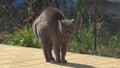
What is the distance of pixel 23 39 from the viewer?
12320 mm

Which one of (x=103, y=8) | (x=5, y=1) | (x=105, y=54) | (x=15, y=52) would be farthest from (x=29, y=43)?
(x=5, y=1)

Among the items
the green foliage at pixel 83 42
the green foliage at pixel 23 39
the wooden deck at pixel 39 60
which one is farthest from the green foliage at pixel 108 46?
the green foliage at pixel 23 39

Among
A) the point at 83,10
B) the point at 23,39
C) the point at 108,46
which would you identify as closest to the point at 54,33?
the point at 108,46

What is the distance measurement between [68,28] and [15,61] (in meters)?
1.37

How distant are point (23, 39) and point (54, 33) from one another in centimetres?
259

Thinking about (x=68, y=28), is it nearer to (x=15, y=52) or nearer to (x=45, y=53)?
(x=45, y=53)

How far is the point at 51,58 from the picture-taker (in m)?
10.2

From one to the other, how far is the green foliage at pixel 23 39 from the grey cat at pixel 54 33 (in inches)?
70.9

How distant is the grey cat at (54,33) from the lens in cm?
966

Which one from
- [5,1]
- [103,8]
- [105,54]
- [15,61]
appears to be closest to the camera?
[15,61]

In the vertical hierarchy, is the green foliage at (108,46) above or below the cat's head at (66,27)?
below

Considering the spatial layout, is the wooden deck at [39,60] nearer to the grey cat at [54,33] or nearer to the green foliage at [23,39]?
the grey cat at [54,33]

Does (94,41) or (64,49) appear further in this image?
(94,41)

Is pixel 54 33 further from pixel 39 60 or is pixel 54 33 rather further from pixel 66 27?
pixel 39 60
